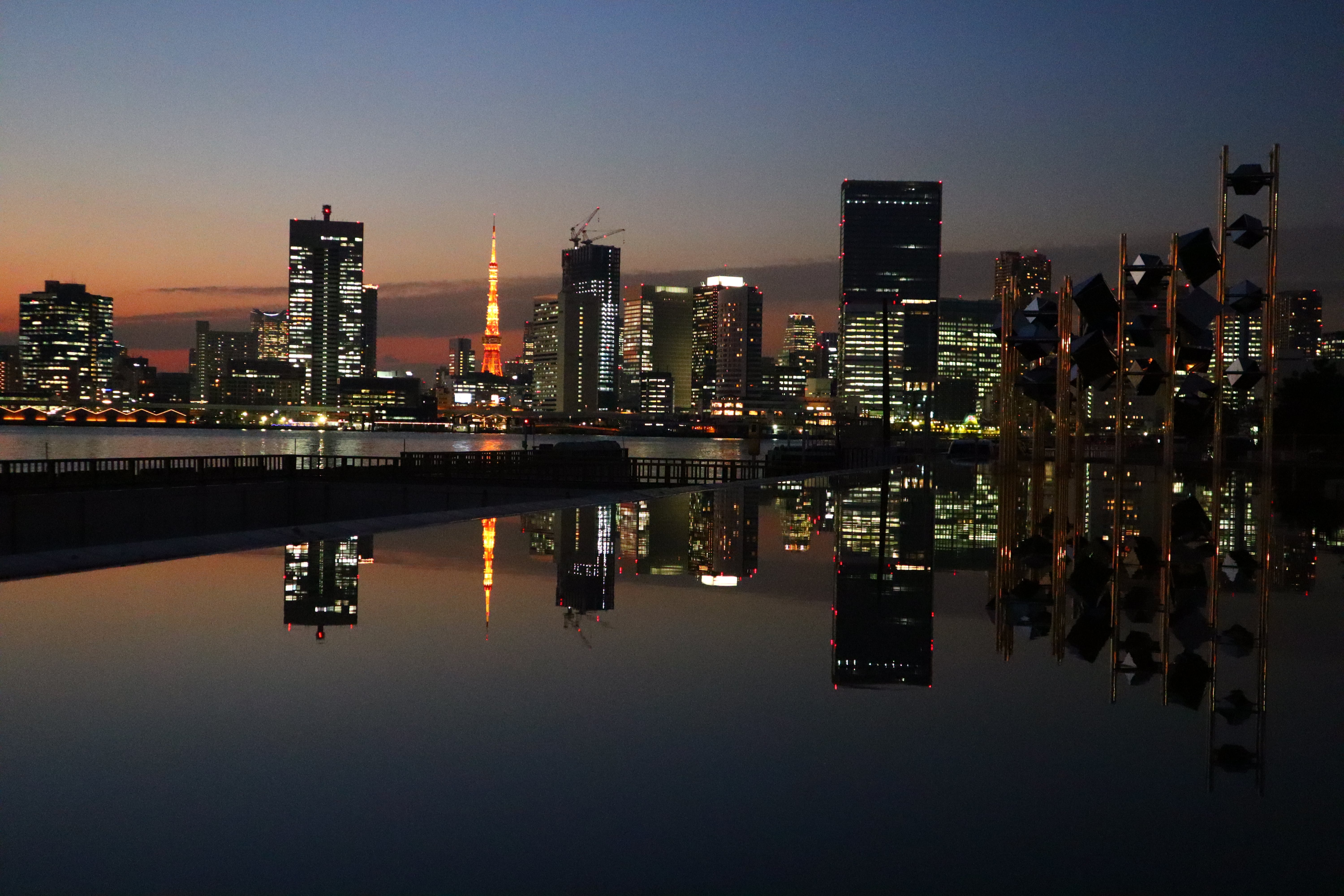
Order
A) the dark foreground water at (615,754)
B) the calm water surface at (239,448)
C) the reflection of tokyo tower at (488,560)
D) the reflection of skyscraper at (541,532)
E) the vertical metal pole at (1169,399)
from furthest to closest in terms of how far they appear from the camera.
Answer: the calm water surface at (239,448), the vertical metal pole at (1169,399), the reflection of skyscraper at (541,532), the reflection of tokyo tower at (488,560), the dark foreground water at (615,754)

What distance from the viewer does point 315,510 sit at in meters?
39.1

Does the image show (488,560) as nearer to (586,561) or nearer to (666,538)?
(586,561)

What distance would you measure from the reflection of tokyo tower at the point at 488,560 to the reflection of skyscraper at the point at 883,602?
225cm

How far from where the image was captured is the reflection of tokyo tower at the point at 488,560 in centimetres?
818

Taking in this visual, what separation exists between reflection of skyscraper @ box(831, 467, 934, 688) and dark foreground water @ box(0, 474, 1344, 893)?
66 mm

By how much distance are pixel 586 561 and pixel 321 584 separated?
9.54 ft

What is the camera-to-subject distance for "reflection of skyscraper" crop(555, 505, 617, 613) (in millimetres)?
Result: 9078

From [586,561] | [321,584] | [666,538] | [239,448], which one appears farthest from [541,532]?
[239,448]

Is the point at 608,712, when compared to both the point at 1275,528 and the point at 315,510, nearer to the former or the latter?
the point at 1275,528

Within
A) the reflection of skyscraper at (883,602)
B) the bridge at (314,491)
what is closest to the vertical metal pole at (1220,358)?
the reflection of skyscraper at (883,602)

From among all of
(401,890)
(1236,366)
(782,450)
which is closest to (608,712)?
→ (401,890)

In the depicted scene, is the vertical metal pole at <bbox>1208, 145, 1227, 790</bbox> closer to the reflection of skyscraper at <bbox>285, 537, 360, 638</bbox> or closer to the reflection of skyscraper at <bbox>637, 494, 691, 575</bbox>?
the reflection of skyscraper at <bbox>637, 494, 691, 575</bbox>

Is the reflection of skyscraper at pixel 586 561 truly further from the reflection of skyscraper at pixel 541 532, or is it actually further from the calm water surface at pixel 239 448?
the calm water surface at pixel 239 448

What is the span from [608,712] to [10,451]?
135019 mm
